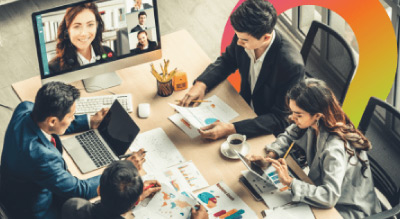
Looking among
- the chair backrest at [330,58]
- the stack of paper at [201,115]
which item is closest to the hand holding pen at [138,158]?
the stack of paper at [201,115]

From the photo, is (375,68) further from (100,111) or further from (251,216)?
(100,111)

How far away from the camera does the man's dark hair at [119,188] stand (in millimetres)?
2279

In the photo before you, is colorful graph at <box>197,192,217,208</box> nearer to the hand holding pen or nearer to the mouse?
the hand holding pen

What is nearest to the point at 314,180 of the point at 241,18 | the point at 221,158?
the point at 221,158

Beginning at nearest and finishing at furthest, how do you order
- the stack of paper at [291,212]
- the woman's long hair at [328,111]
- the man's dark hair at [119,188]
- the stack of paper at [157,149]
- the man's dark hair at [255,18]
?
1. the man's dark hair at [119,188]
2. the stack of paper at [291,212]
3. the woman's long hair at [328,111]
4. the stack of paper at [157,149]
5. the man's dark hair at [255,18]

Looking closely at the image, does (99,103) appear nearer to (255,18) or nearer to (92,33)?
(92,33)

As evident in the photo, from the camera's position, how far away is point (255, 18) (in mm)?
2902

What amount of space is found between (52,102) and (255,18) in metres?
1.14

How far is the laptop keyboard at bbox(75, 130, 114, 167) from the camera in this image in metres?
2.82

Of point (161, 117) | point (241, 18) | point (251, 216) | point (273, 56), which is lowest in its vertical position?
point (251, 216)

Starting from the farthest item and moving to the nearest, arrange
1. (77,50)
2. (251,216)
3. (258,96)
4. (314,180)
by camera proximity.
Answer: (258,96)
(77,50)
(314,180)
(251,216)

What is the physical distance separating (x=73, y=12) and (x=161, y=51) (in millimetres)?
611

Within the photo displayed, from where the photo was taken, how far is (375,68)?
3.56 m

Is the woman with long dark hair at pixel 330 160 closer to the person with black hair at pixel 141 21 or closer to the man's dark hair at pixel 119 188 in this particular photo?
the man's dark hair at pixel 119 188
